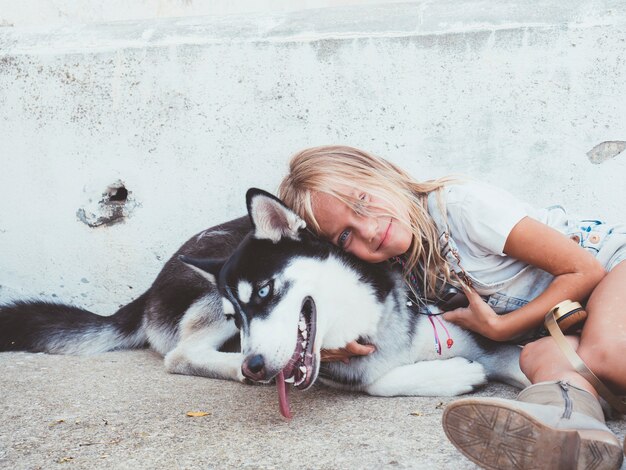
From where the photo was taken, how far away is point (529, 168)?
3.23 meters

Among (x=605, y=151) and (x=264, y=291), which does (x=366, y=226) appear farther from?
(x=605, y=151)

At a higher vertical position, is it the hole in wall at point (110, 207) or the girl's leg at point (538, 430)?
the hole in wall at point (110, 207)

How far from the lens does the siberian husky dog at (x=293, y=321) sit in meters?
2.25

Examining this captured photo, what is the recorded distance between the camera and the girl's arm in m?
2.29

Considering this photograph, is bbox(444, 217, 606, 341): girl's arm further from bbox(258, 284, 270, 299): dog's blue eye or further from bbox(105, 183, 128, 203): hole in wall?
bbox(105, 183, 128, 203): hole in wall

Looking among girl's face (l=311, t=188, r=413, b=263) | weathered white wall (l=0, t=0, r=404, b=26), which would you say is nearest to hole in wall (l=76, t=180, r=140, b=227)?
weathered white wall (l=0, t=0, r=404, b=26)

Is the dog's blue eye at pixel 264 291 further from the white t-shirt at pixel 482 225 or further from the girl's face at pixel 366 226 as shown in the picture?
the white t-shirt at pixel 482 225

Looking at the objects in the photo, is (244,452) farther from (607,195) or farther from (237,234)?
(607,195)

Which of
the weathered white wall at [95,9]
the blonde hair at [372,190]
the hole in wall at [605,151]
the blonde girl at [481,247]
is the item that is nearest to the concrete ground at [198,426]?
the blonde girl at [481,247]

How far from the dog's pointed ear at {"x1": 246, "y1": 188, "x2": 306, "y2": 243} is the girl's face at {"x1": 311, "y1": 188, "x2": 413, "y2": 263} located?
4.0 inches

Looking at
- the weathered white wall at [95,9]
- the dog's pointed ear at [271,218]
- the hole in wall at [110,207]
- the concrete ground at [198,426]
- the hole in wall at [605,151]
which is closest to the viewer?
the concrete ground at [198,426]

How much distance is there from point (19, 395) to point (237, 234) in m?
1.09

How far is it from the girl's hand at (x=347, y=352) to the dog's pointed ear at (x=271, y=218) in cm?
43

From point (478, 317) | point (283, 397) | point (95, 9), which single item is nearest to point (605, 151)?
point (478, 317)
